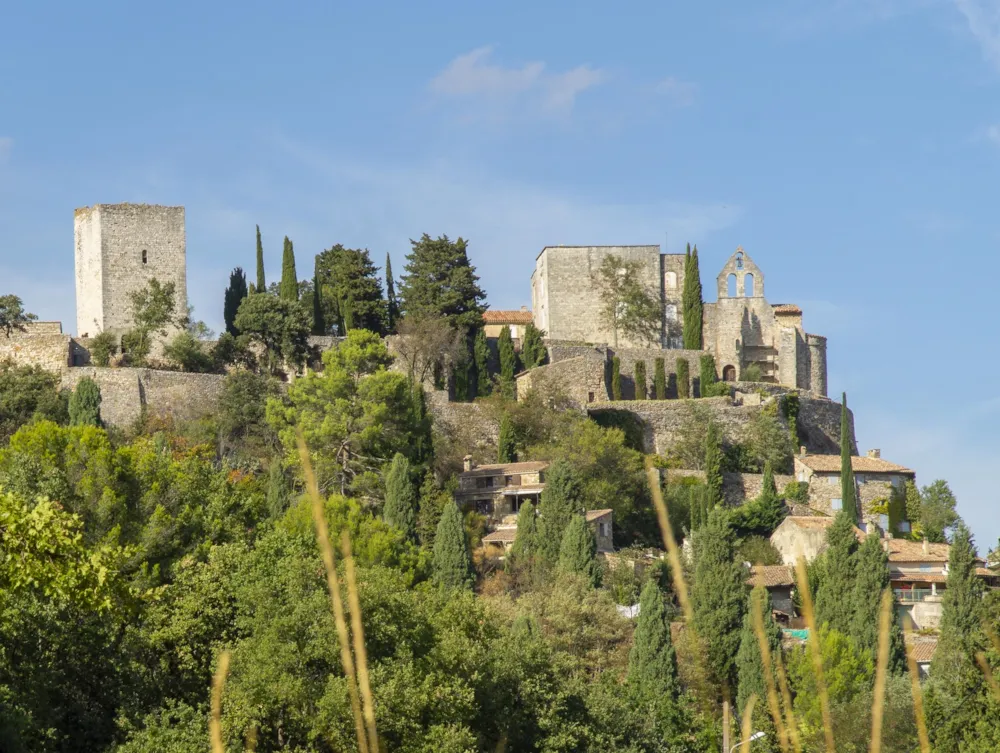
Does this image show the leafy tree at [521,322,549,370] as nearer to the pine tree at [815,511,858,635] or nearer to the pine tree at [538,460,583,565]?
the pine tree at [538,460,583,565]

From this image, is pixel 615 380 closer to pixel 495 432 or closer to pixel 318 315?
pixel 495 432

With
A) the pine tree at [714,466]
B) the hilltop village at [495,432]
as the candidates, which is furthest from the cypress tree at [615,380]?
the pine tree at [714,466]

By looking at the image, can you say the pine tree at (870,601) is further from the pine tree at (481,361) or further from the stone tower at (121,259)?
the stone tower at (121,259)

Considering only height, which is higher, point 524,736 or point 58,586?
point 58,586

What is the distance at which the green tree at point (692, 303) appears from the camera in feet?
210

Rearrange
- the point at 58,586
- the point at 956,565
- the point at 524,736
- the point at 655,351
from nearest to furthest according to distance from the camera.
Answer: the point at 58,586, the point at 524,736, the point at 956,565, the point at 655,351

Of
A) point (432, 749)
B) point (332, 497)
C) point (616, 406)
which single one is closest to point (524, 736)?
point (432, 749)

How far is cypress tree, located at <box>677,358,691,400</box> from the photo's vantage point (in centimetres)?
6047

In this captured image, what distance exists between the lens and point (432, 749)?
816 inches

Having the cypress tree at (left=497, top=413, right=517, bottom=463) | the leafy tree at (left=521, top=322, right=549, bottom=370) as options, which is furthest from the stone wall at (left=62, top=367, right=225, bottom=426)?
the leafy tree at (left=521, top=322, right=549, bottom=370)

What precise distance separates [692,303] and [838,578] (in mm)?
23891

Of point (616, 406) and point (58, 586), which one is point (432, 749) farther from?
point (616, 406)

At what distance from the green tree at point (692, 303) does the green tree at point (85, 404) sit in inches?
992

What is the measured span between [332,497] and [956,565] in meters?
16.8
